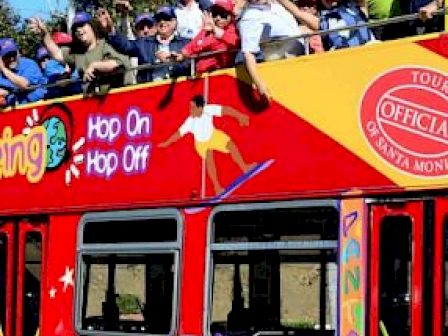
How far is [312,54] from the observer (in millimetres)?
7988

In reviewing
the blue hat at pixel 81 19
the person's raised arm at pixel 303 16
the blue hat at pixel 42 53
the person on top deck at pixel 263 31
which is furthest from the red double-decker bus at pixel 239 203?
the blue hat at pixel 42 53

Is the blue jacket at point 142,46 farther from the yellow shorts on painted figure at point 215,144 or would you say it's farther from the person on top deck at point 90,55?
the yellow shorts on painted figure at point 215,144

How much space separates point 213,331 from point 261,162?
46.9 inches

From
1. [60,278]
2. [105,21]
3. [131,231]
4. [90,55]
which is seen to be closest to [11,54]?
[105,21]

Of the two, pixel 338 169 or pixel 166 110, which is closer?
pixel 338 169

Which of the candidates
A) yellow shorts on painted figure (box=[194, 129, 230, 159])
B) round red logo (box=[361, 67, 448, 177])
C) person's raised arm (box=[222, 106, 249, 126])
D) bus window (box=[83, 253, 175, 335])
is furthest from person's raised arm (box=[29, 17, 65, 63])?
round red logo (box=[361, 67, 448, 177])

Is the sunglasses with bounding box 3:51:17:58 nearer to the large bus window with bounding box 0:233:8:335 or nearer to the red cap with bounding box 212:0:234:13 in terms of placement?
the large bus window with bounding box 0:233:8:335

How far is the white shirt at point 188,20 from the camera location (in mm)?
10609

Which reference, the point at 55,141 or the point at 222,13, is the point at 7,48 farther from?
the point at 222,13

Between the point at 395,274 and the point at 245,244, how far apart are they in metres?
1.27

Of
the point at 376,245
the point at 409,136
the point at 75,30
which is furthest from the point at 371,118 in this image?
the point at 75,30

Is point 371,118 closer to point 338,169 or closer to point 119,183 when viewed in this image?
point 338,169

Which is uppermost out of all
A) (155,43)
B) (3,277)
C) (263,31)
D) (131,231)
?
(155,43)

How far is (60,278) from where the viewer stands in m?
9.94
